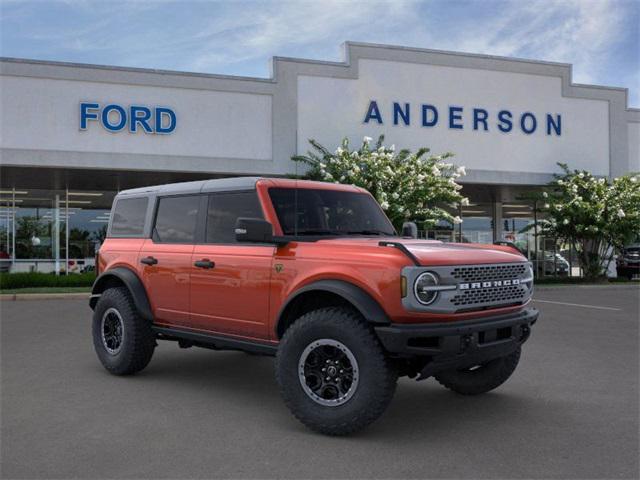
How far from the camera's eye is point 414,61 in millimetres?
23328

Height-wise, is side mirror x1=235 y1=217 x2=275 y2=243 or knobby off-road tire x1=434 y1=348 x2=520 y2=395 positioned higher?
side mirror x1=235 y1=217 x2=275 y2=243

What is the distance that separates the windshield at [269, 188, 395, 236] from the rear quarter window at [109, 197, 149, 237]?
2061 mm

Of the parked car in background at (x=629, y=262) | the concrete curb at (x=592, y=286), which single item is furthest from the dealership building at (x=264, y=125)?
the concrete curb at (x=592, y=286)

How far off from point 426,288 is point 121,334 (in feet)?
12.6

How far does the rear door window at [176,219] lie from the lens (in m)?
6.55

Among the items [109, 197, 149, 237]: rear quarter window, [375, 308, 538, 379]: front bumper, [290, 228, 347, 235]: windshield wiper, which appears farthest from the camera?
[109, 197, 149, 237]: rear quarter window

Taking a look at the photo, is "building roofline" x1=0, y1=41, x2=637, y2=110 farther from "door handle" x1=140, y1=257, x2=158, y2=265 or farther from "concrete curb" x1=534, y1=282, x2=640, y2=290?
"door handle" x1=140, y1=257, x2=158, y2=265

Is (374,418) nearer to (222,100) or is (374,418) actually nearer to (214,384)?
(214,384)

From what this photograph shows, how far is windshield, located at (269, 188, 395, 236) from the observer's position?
586 cm

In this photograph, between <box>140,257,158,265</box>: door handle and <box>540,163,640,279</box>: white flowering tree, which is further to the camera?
<box>540,163,640,279</box>: white flowering tree

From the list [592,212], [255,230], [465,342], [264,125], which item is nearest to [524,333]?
[465,342]

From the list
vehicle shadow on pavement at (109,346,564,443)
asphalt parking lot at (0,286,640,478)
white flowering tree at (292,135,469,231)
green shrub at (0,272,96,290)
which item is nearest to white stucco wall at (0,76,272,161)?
white flowering tree at (292,135,469,231)

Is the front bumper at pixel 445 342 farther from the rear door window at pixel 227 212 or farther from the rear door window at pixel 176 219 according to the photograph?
the rear door window at pixel 176 219

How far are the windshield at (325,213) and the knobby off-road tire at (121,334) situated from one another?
7.17 ft
